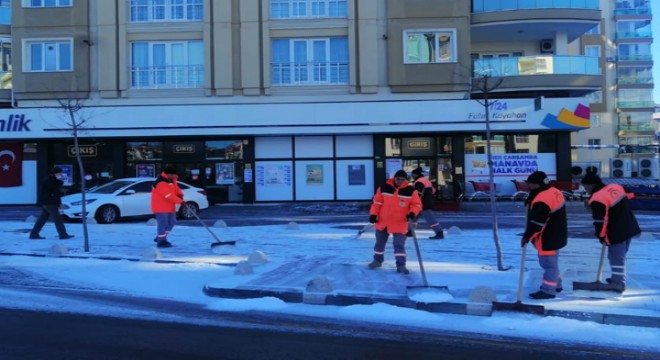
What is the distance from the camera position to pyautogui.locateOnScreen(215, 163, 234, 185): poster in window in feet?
83.9

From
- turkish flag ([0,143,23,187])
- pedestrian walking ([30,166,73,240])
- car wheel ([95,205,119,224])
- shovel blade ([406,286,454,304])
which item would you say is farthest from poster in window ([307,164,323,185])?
shovel blade ([406,286,454,304])

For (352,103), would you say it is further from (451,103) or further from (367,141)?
(451,103)

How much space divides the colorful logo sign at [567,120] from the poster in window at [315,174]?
→ 30.7 feet

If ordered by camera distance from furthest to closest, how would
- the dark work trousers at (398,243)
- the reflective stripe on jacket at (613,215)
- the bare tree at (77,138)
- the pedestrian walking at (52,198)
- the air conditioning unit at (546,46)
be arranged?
the air conditioning unit at (546,46) < the pedestrian walking at (52,198) < the bare tree at (77,138) < the dark work trousers at (398,243) < the reflective stripe on jacket at (613,215)

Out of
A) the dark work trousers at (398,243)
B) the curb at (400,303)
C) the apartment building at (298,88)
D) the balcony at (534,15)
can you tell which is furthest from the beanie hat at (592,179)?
the balcony at (534,15)

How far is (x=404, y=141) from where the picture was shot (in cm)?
2534

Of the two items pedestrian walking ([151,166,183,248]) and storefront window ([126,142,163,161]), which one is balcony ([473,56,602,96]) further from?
pedestrian walking ([151,166,183,248])

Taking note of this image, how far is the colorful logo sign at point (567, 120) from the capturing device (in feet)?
78.0

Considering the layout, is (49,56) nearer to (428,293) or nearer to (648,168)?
(428,293)

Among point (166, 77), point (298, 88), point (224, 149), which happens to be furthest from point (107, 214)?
point (298, 88)

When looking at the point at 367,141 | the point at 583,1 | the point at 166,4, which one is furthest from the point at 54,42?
the point at 583,1

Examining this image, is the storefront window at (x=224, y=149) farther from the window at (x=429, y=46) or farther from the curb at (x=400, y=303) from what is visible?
the curb at (x=400, y=303)

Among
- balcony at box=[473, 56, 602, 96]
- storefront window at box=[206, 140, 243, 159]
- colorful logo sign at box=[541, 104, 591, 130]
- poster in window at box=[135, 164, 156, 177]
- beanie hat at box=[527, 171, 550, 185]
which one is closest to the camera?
beanie hat at box=[527, 171, 550, 185]

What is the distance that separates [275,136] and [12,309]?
60.0 feet
